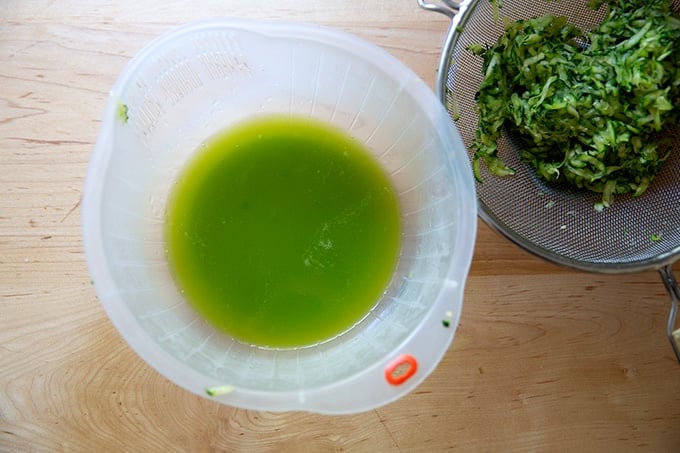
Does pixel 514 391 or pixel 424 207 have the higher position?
pixel 424 207

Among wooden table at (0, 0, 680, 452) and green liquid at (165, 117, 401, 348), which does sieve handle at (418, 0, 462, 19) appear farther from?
green liquid at (165, 117, 401, 348)

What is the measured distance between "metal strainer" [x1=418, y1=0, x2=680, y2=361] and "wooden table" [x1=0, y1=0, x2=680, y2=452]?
4.2 inches

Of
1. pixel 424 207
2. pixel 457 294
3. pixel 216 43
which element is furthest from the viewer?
pixel 424 207

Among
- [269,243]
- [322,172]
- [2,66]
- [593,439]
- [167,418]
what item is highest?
[2,66]

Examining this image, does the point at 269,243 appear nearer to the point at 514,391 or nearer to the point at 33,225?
the point at 33,225

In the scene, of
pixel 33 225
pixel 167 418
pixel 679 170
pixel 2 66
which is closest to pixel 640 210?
pixel 679 170

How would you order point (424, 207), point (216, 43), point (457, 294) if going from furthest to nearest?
point (424, 207) → point (216, 43) → point (457, 294)

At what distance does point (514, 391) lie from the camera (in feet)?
5.24

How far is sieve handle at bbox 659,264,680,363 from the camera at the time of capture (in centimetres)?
141

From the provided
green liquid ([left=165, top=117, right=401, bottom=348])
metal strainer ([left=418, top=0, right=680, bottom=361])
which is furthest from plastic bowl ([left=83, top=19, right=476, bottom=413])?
metal strainer ([left=418, top=0, right=680, bottom=361])

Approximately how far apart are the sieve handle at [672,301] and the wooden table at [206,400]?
0.40 ft

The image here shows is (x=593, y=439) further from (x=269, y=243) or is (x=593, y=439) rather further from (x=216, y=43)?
(x=216, y=43)

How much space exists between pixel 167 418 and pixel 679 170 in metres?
1.44

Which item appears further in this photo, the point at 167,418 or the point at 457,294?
the point at 167,418
